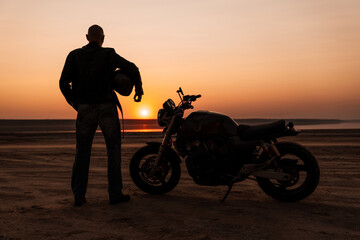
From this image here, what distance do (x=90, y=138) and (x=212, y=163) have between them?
5.43 feet

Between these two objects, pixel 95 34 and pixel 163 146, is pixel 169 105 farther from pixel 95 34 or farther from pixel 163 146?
pixel 95 34

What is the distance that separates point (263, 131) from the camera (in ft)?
15.6

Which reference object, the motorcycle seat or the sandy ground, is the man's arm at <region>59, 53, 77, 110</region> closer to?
the sandy ground

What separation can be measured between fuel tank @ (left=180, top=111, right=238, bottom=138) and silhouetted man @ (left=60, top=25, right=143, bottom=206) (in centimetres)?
83

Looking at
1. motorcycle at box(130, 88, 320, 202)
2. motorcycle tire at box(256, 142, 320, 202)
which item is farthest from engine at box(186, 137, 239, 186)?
motorcycle tire at box(256, 142, 320, 202)

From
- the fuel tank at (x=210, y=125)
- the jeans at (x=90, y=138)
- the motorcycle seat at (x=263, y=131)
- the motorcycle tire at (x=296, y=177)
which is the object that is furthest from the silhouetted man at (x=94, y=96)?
the motorcycle tire at (x=296, y=177)

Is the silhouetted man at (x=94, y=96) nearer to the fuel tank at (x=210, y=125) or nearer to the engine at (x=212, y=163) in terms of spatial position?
the fuel tank at (x=210, y=125)

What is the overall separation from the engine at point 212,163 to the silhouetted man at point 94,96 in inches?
40.2

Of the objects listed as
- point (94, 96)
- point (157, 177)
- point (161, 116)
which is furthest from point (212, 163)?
point (94, 96)

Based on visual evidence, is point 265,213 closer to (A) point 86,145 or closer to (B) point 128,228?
(B) point 128,228

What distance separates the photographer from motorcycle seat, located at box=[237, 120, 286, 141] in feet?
15.6

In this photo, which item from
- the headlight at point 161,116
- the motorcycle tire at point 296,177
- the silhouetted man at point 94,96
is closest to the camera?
the silhouetted man at point 94,96

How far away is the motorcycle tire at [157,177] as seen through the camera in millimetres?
5301

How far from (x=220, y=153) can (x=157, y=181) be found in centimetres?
108
